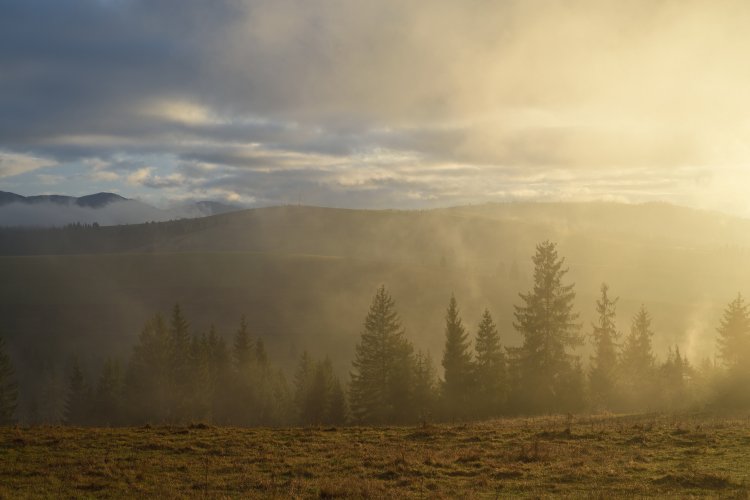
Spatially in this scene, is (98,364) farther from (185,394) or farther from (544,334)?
(544,334)

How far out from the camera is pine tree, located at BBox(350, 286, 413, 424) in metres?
49.4

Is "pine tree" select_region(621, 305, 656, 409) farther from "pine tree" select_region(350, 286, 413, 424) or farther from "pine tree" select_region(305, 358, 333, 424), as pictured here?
"pine tree" select_region(305, 358, 333, 424)

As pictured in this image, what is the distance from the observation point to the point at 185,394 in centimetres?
6869

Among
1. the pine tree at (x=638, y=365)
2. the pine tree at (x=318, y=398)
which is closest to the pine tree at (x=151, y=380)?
the pine tree at (x=318, y=398)

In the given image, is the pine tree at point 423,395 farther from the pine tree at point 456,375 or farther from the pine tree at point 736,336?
the pine tree at point 736,336

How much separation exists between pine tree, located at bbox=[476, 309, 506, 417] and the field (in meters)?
21.5

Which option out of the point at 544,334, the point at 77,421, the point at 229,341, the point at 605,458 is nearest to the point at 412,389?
the point at 544,334

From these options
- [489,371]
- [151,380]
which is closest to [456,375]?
[489,371]

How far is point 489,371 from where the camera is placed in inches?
1956

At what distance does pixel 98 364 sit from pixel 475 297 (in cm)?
10188

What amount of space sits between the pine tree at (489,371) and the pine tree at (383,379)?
630 cm

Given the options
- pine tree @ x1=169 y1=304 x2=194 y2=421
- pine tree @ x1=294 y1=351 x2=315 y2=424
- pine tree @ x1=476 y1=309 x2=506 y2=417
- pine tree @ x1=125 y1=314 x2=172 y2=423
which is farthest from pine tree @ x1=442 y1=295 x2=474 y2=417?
pine tree @ x1=125 y1=314 x2=172 y2=423

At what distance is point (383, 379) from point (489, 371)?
31.1 ft

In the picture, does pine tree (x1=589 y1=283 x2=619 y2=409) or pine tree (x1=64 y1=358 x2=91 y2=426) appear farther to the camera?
pine tree (x1=64 y1=358 x2=91 y2=426)
